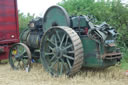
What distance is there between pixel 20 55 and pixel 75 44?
8.16 ft

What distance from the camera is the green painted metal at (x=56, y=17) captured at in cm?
574

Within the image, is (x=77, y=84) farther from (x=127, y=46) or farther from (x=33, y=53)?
(x=127, y=46)

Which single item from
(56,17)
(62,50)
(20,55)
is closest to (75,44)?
(62,50)

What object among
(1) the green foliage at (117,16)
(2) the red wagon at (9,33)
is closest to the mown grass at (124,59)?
(1) the green foliage at (117,16)

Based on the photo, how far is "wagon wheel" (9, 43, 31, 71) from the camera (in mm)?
6482

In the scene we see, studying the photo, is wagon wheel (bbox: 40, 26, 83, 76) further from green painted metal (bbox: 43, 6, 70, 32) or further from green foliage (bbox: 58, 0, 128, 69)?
green foliage (bbox: 58, 0, 128, 69)

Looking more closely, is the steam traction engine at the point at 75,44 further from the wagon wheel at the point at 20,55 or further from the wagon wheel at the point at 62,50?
the wagon wheel at the point at 20,55

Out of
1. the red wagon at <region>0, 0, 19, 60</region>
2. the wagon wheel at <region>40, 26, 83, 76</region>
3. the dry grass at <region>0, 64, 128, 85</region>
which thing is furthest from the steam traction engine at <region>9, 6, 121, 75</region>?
the red wagon at <region>0, 0, 19, 60</region>

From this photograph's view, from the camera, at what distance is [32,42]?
6.95 metres

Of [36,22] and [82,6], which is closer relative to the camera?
[36,22]

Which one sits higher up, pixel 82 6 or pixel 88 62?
pixel 82 6

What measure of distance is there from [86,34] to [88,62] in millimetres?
775

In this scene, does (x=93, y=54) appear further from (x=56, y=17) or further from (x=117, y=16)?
(x=117, y=16)

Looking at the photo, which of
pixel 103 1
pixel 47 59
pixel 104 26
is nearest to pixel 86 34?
pixel 104 26
